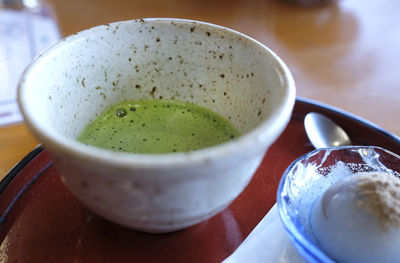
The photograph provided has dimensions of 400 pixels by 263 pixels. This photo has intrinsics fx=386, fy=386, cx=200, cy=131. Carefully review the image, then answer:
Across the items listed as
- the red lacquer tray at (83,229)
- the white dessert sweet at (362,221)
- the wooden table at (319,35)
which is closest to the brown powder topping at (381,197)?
the white dessert sweet at (362,221)

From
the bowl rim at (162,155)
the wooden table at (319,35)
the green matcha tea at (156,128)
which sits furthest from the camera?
the wooden table at (319,35)

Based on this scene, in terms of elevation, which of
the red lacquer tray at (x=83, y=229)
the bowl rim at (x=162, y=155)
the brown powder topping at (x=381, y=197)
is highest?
the bowl rim at (x=162, y=155)

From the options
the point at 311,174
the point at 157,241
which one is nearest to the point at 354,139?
the point at 311,174

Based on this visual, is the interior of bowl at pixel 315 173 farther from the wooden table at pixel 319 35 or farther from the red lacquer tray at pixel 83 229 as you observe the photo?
the wooden table at pixel 319 35

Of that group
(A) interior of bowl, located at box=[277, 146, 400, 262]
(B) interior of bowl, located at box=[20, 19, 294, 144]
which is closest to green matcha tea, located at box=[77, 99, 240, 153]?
(B) interior of bowl, located at box=[20, 19, 294, 144]

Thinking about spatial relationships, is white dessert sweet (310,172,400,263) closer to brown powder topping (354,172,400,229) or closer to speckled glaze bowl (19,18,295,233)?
brown powder topping (354,172,400,229)
